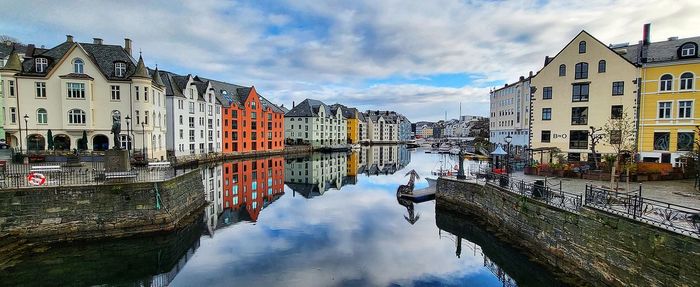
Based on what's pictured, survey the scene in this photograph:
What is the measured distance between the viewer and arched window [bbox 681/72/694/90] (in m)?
28.6

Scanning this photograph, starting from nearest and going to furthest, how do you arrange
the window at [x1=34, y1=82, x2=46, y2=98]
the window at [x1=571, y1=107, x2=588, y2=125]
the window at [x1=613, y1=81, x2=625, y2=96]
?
the window at [x1=613, y1=81, x2=625, y2=96] → the window at [x1=571, y1=107, x2=588, y2=125] → the window at [x1=34, y1=82, x2=46, y2=98]

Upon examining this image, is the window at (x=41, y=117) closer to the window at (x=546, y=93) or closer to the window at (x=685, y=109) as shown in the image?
the window at (x=546, y=93)

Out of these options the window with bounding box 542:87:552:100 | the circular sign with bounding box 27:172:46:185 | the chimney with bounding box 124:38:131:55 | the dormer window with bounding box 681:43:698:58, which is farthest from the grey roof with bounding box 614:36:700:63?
the chimney with bounding box 124:38:131:55

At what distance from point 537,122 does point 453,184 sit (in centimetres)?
1558

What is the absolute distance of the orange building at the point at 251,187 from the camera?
29.3 meters

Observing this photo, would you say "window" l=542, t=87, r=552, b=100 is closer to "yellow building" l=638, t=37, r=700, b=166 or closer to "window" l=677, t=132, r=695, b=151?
"yellow building" l=638, t=37, r=700, b=166

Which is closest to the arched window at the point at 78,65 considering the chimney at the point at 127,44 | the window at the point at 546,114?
the chimney at the point at 127,44

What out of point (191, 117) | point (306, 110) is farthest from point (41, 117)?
point (306, 110)

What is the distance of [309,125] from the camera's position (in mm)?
99688

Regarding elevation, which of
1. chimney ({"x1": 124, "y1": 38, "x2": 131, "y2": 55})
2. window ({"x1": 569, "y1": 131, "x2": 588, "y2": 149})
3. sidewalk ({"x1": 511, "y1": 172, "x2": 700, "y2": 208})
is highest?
chimney ({"x1": 124, "y1": 38, "x2": 131, "y2": 55})

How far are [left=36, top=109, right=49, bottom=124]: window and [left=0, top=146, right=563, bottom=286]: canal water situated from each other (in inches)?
940

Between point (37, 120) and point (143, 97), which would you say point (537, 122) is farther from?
point (37, 120)

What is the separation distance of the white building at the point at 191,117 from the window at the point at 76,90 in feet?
47.4

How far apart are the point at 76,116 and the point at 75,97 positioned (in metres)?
2.08
